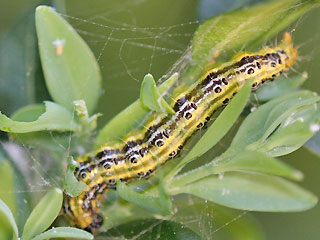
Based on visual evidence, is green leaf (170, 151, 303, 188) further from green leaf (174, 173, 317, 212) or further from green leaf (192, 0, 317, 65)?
green leaf (192, 0, 317, 65)

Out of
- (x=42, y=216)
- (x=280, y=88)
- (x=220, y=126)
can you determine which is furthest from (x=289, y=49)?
(x=42, y=216)

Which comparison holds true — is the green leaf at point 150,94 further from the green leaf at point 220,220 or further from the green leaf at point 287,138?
the green leaf at point 220,220

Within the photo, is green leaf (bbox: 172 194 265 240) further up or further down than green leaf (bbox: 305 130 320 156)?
further down

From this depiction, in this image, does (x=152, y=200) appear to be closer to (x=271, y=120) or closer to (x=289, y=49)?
(x=271, y=120)

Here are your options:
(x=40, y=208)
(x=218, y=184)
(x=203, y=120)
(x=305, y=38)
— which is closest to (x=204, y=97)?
(x=203, y=120)

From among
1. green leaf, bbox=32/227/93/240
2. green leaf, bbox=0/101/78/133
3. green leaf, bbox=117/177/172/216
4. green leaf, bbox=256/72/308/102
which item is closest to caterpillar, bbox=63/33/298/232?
green leaf, bbox=256/72/308/102

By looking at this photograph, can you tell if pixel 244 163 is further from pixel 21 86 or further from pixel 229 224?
pixel 21 86
